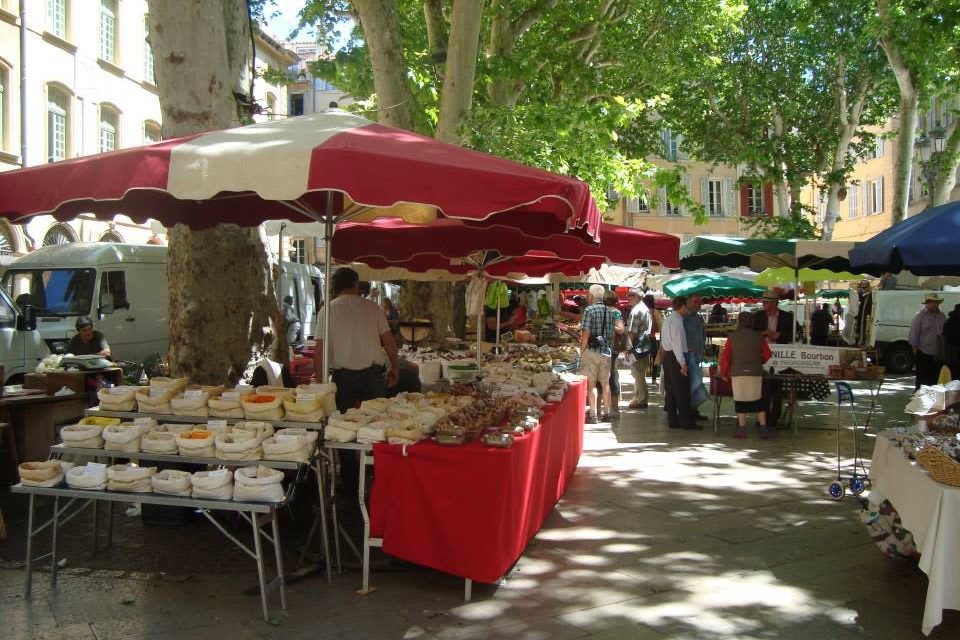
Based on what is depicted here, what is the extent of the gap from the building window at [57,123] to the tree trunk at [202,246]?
1762 cm

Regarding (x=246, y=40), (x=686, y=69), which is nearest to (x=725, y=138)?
(x=686, y=69)

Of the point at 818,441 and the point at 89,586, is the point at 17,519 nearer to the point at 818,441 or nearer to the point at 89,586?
the point at 89,586

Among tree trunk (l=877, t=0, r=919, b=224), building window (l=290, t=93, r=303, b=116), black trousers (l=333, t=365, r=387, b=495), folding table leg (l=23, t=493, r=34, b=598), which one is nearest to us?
folding table leg (l=23, t=493, r=34, b=598)

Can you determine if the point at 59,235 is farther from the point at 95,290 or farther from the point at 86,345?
the point at 86,345

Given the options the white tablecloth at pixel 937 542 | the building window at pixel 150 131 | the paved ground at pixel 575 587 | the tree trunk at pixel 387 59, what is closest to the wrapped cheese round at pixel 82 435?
the paved ground at pixel 575 587

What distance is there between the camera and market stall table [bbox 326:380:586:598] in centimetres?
471

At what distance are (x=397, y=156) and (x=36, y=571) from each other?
11.2ft

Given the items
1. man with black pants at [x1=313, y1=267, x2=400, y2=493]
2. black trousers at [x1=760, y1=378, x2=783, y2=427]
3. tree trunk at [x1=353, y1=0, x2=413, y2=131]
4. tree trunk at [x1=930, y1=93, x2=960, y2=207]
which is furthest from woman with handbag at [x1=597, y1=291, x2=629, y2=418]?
tree trunk at [x1=930, y1=93, x2=960, y2=207]

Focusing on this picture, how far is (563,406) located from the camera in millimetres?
7184

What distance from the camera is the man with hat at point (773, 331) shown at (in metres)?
11.3

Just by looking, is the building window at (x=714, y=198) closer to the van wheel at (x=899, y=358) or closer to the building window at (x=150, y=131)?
the van wheel at (x=899, y=358)

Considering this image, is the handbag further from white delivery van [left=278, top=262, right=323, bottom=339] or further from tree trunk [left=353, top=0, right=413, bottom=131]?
white delivery van [left=278, top=262, right=323, bottom=339]

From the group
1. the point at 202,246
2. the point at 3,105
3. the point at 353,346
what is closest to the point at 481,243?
the point at 353,346

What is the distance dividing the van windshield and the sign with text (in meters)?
10.4
